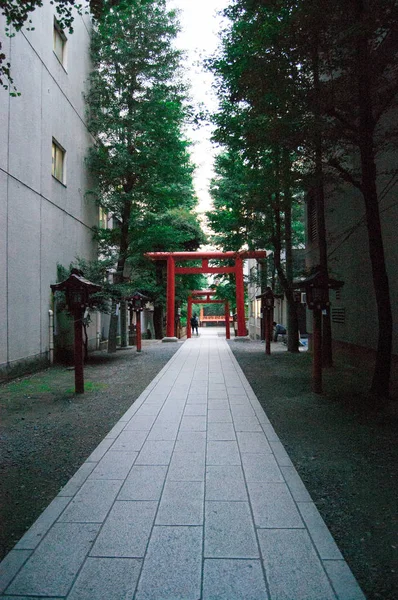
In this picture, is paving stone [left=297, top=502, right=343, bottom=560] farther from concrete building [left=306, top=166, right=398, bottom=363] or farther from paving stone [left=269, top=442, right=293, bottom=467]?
concrete building [left=306, top=166, right=398, bottom=363]

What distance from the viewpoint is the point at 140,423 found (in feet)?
19.9

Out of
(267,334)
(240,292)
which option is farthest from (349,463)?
(240,292)

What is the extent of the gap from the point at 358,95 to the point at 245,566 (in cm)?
774

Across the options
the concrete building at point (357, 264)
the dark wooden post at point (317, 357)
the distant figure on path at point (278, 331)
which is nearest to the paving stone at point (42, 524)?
the dark wooden post at point (317, 357)

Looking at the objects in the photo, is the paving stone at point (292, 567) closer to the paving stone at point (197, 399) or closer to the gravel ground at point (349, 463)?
the gravel ground at point (349, 463)

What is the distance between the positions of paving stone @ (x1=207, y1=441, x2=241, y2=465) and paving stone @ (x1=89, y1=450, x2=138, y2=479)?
2.84 feet

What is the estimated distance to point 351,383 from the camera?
29.6 feet

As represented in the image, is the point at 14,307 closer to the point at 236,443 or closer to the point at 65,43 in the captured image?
the point at 236,443

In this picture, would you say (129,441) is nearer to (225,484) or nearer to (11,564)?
(225,484)

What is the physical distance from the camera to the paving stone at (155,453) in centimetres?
449

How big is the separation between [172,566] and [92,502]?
118cm

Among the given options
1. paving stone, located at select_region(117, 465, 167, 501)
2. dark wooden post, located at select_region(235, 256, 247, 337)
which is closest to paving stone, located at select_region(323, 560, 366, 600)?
paving stone, located at select_region(117, 465, 167, 501)

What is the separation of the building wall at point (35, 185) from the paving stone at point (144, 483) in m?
6.26

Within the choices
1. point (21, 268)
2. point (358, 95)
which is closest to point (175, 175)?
point (21, 268)
